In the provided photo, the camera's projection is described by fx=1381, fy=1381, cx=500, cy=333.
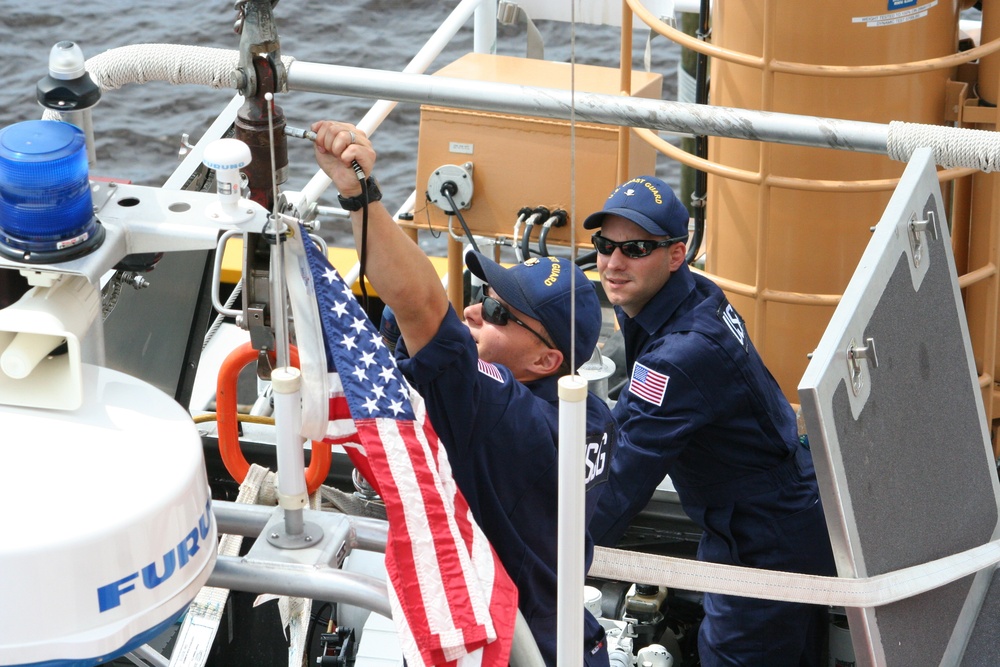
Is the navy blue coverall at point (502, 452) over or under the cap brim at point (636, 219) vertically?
under

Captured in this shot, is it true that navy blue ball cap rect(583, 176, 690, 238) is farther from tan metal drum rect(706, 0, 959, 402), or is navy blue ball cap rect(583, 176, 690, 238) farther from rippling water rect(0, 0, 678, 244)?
rippling water rect(0, 0, 678, 244)

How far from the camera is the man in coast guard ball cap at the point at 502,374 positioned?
94.8 inches

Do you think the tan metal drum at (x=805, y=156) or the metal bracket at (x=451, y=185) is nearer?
the tan metal drum at (x=805, y=156)

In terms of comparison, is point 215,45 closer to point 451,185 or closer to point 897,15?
point 451,185

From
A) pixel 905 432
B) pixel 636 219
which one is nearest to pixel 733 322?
pixel 636 219

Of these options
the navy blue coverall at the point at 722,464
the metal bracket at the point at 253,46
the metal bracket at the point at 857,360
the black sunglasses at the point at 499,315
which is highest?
the metal bracket at the point at 253,46

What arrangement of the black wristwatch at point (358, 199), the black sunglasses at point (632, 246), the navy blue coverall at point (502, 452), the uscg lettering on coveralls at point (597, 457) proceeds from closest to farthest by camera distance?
the black wristwatch at point (358, 199), the navy blue coverall at point (502, 452), the uscg lettering on coveralls at point (597, 457), the black sunglasses at point (632, 246)

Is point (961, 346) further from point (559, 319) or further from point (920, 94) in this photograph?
point (920, 94)

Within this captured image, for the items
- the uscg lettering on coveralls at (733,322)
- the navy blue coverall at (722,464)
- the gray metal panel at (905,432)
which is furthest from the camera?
the uscg lettering on coveralls at (733,322)

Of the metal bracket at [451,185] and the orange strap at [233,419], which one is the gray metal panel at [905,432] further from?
the metal bracket at [451,185]

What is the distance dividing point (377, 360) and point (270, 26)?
59 centimetres

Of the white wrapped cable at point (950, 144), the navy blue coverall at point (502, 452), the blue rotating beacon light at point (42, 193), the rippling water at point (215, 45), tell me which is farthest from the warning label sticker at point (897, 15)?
the rippling water at point (215, 45)

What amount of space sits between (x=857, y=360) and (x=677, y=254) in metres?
1.71

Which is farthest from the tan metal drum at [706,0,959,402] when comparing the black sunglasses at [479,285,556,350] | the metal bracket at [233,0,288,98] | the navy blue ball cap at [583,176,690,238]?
the metal bracket at [233,0,288,98]
